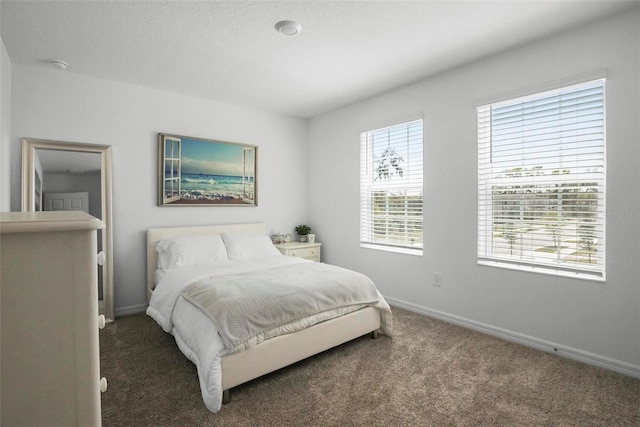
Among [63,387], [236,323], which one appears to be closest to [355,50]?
[236,323]

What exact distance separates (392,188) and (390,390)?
7.69ft

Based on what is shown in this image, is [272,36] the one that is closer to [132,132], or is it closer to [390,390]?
[132,132]

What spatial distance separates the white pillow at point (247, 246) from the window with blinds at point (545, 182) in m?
2.32

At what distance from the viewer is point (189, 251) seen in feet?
11.5

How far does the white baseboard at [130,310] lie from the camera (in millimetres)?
3547

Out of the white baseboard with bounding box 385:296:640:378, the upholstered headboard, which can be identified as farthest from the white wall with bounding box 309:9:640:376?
the upholstered headboard

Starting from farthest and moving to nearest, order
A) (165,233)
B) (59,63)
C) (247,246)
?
(247,246) < (165,233) < (59,63)

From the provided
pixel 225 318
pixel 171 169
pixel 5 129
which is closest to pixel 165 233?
pixel 171 169

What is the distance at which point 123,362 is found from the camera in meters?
2.51

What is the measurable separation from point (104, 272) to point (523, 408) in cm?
370

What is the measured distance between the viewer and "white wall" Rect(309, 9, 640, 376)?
2.28 metres

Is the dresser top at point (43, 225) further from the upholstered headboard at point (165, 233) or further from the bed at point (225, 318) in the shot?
the upholstered headboard at point (165, 233)

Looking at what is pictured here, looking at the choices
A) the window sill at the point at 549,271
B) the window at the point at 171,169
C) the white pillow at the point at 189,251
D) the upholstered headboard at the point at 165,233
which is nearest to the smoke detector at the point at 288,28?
the window at the point at 171,169

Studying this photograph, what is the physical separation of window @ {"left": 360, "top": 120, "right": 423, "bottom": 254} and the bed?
3.58 feet
